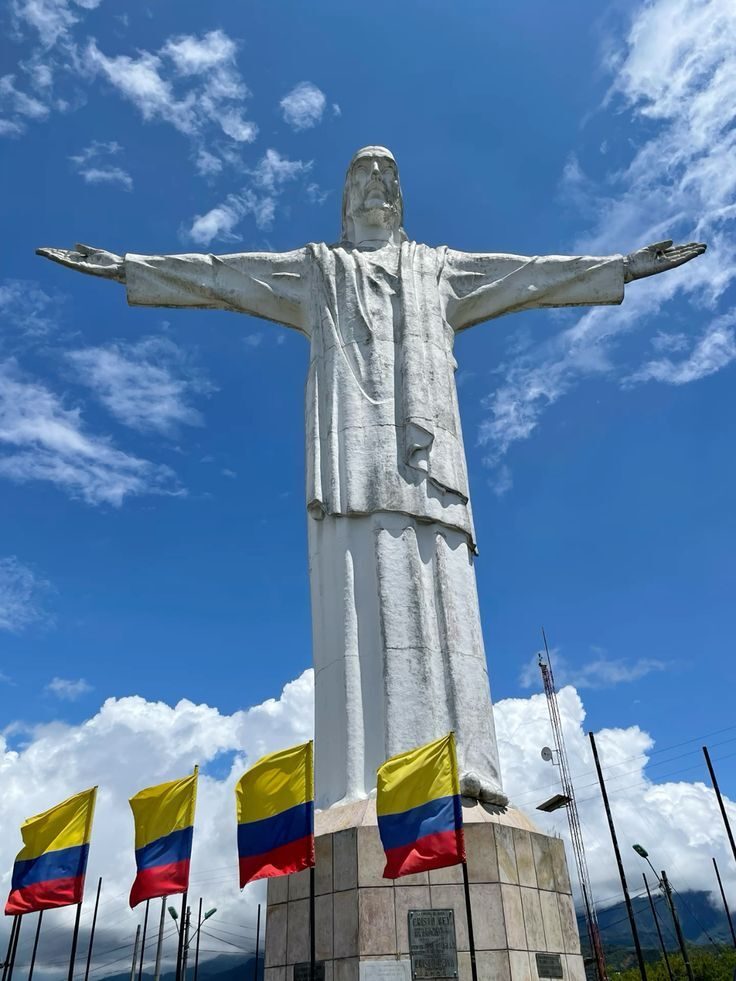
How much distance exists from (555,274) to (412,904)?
856cm

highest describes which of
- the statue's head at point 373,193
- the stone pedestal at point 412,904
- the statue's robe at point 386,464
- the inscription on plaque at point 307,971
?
the statue's head at point 373,193

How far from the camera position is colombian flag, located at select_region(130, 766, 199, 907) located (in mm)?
7992

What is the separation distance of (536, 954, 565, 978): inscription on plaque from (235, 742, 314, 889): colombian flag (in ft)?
7.30

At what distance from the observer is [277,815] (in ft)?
23.8

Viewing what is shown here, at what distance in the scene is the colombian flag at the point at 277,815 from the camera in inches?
279

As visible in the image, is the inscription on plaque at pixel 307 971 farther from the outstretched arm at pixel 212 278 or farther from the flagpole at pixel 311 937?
the outstretched arm at pixel 212 278

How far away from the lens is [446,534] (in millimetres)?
9555

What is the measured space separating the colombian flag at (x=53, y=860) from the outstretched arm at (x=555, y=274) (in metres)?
7.95

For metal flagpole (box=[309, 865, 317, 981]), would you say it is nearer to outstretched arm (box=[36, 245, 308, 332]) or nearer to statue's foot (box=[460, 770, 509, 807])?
statue's foot (box=[460, 770, 509, 807])

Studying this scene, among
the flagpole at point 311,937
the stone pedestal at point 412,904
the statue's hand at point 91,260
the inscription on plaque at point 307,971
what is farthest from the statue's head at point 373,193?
the inscription on plaque at point 307,971

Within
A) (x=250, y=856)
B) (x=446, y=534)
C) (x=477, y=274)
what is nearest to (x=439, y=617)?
(x=446, y=534)

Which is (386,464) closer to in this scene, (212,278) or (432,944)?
(212,278)

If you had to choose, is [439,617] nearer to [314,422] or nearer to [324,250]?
[314,422]

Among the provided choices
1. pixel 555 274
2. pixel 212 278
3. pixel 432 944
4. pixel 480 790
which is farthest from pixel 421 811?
pixel 555 274
